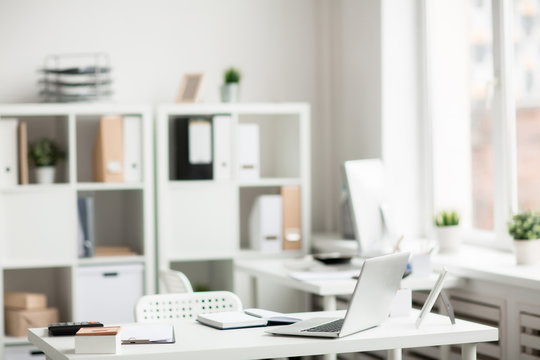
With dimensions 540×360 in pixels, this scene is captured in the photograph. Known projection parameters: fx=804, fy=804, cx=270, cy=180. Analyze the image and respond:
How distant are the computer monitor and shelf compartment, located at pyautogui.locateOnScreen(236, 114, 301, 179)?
116 centimetres

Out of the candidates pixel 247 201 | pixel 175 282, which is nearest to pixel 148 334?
pixel 175 282

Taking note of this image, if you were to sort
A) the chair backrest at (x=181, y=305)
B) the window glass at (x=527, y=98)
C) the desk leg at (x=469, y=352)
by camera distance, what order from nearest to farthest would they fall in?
the desk leg at (x=469, y=352) < the chair backrest at (x=181, y=305) < the window glass at (x=527, y=98)

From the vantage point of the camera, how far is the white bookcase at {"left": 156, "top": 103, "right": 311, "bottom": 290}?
405 centimetres

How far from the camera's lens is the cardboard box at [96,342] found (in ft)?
6.88

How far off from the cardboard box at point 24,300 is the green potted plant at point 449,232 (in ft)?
6.38

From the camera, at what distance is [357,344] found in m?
2.27

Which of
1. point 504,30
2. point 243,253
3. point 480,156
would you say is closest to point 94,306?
point 243,253

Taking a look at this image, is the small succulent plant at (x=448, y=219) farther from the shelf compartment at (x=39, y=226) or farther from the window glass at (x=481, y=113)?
the shelf compartment at (x=39, y=226)

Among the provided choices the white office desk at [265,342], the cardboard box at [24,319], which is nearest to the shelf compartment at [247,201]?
the cardboard box at [24,319]

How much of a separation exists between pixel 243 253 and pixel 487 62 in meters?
1.54

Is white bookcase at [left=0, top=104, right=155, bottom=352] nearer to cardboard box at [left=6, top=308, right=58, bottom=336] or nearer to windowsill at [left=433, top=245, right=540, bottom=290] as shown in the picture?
cardboard box at [left=6, top=308, right=58, bottom=336]

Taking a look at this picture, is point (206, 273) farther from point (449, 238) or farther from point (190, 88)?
point (449, 238)

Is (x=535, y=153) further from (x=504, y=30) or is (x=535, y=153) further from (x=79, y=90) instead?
(x=79, y=90)

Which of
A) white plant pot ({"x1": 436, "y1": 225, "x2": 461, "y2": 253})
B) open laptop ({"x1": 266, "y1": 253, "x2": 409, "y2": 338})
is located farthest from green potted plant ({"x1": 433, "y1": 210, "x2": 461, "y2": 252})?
open laptop ({"x1": 266, "y1": 253, "x2": 409, "y2": 338})
